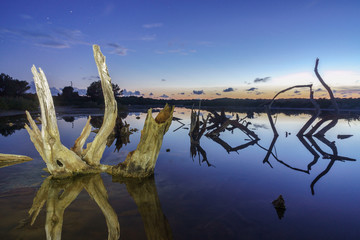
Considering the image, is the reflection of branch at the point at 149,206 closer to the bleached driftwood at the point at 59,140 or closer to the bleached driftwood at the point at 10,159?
the bleached driftwood at the point at 59,140

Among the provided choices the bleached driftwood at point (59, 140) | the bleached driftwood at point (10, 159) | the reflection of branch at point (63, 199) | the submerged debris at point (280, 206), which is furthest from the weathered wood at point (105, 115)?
the submerged debris at point (280, 206)

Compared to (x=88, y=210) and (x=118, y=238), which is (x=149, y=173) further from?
(x=118, y=238)

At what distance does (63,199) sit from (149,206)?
1824 millimetres

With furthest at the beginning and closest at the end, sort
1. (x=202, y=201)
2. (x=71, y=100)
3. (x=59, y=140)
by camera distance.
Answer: (x=71, y=100) → (x=59, y=140) → (x=202, y=201)

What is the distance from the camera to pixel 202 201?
4984mm

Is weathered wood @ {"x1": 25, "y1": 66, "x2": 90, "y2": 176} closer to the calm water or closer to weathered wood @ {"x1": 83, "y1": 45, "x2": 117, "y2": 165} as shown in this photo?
weathered wood @ {"x1": 83, "y1": 45, "x2": 117, "y2": 165}

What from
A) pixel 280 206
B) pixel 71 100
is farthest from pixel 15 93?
pixel 280 206

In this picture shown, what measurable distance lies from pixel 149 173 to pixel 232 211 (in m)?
2.79

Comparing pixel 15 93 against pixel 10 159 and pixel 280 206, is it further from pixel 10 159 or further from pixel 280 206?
pixel 280 206

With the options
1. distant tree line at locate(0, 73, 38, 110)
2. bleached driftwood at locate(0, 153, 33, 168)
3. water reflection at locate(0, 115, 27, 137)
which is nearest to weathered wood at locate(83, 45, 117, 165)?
bleached driftwood at locate(0, 153, 33, 168)

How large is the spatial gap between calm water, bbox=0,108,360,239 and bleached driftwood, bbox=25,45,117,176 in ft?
1.44

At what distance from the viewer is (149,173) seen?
645 centimetres

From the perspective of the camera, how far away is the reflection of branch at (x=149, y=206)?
3637 mm

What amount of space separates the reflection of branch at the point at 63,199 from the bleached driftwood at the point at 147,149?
2.56 ft
